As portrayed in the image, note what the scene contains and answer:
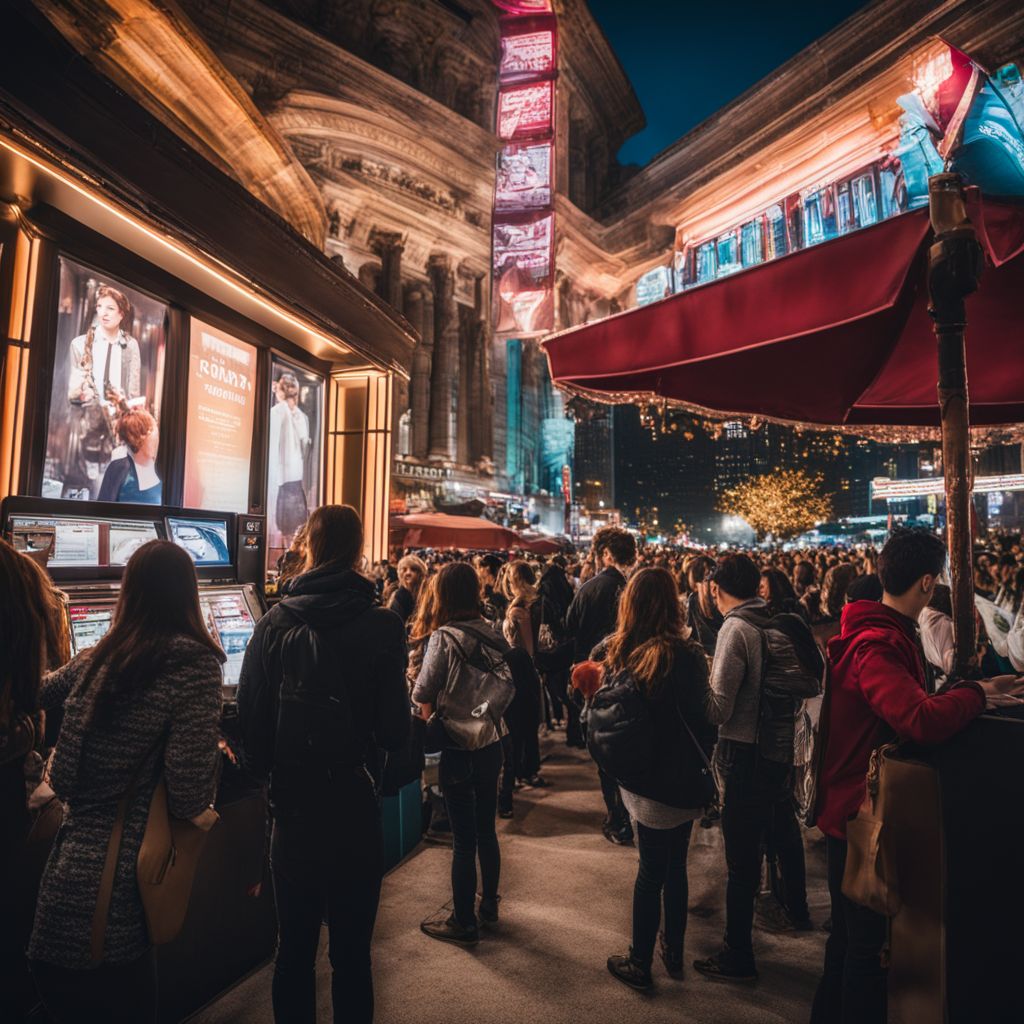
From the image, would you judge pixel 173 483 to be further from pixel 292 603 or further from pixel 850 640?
pixel 850 640

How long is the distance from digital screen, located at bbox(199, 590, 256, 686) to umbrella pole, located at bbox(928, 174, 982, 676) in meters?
3.31

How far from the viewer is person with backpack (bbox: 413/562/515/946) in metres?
3.37

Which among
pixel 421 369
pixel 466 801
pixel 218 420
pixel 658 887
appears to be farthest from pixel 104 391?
pixel 421 369

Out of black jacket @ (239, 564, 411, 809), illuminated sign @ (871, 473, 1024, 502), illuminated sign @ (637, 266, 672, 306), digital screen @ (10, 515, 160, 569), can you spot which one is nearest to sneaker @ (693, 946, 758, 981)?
black jacket @ (239, 564, 411, 809)

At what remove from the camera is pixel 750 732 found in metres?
3.24

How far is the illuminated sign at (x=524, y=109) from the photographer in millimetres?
22812

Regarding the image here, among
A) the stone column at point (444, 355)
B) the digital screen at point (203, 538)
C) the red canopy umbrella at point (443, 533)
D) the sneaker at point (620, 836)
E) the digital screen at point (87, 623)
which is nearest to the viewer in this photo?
the digital screen at point (87, 623)

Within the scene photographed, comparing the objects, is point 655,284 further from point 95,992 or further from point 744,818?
point 95,992

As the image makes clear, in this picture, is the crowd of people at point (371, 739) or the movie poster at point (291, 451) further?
the movie poster at point (291, 451)

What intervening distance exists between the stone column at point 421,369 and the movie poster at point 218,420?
22541 millimetres

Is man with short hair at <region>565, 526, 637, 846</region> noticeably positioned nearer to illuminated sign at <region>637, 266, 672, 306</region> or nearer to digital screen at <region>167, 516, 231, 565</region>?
digital screen at <region>167, 516, 231, 565</region>

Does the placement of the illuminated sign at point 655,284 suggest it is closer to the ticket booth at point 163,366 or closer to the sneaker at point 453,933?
the ticket booth at point 163,366

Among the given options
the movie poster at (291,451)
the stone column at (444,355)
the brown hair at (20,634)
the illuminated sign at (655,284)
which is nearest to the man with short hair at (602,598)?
the movie poster at (291,451)

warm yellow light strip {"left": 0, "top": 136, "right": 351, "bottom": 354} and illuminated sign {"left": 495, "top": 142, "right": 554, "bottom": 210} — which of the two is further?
illuminated sign {"left": 495, "top": 142, "right": 554, "bottom": 210}
